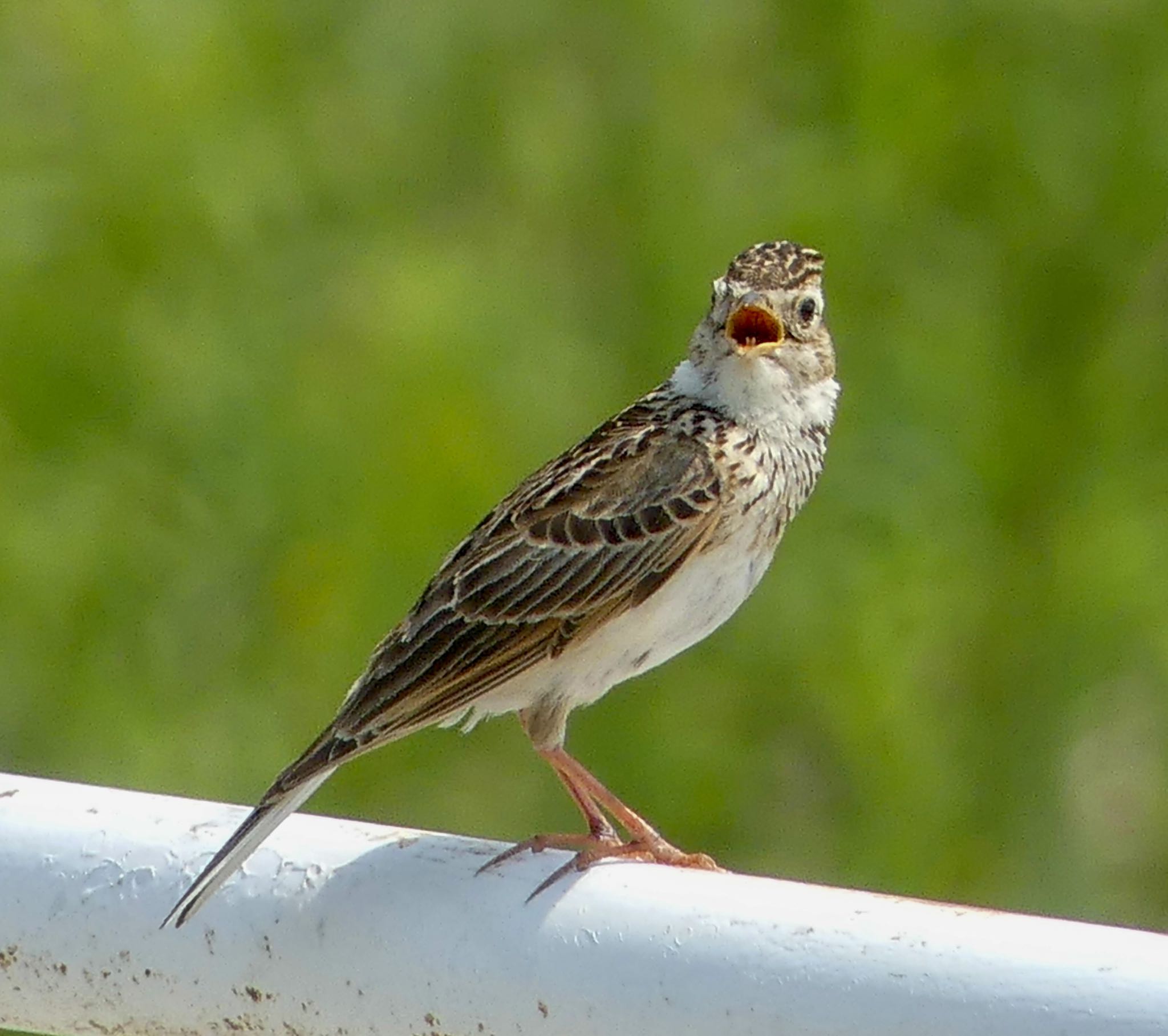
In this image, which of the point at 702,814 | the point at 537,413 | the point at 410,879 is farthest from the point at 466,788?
the point at 410,879

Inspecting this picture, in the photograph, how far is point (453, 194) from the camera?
34.0 feet

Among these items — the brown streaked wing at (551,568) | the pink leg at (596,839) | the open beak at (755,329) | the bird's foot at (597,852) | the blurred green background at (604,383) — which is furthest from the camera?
the blurred green background at (604,383)

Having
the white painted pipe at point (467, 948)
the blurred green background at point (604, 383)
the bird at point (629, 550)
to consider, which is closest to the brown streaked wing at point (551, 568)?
the bird at point (629, 550)

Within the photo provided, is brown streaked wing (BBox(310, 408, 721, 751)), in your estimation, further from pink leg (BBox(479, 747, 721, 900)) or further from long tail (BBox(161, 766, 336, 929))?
long tail (BBox(161, 766, 336, 929))

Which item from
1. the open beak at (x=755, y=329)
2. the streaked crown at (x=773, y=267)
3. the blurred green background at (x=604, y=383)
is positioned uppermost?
the streaked crown at (x=773, y=267)

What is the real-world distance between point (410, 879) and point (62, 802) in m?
0.65

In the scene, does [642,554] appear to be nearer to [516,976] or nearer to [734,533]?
[734,533]

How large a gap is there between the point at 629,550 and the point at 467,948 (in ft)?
6.78

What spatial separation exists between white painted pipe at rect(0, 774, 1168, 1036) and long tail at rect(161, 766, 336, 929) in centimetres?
2

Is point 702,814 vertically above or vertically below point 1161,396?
below

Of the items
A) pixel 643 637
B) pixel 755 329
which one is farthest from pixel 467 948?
pixel 755 329

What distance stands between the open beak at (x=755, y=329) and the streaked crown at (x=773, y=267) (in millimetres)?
67

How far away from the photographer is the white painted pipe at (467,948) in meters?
3.72

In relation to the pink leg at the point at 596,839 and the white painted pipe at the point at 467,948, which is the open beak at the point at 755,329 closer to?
the pink leg at the point at 596,839
